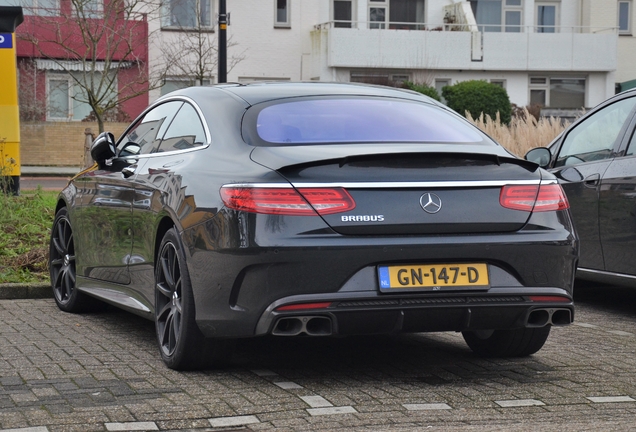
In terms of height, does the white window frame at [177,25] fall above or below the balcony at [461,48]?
above

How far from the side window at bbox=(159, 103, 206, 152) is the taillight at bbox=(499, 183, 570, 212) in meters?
1.62

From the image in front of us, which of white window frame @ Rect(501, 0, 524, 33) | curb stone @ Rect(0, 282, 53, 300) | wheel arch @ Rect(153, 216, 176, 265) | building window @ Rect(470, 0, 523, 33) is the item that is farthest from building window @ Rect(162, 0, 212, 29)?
wheel arch @ Rect(153, 216, 176, 265)

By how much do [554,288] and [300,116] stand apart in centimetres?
156

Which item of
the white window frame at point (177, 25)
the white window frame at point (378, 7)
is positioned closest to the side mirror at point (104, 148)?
the white window frame at point (177, 25)

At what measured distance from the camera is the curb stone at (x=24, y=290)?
8.83m

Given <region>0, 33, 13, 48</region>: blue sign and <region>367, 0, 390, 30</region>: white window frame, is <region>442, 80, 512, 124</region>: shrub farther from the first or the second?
<region>0, 33, 13, 48</region>: blue sign

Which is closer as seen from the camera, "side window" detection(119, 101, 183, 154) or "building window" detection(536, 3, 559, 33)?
"side window" detection(119, 101, 183, 154)

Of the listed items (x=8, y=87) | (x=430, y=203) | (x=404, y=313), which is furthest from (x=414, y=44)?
(x=404, y=313)

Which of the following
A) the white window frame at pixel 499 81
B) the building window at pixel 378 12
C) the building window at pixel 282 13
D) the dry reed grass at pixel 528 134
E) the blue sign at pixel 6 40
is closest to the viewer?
the dry reed grass at pixel 528 134

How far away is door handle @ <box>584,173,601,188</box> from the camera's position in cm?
821

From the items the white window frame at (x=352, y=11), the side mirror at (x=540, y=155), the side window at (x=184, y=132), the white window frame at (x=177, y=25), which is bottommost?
the side mirror at (x=540, y=155)

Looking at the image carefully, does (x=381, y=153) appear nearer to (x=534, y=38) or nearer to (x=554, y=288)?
(x=554, y=288)

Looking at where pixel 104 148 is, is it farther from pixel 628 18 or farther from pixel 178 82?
pixel 628 18

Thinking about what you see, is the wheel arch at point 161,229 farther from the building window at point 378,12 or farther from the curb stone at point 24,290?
the building window at point 378,12
